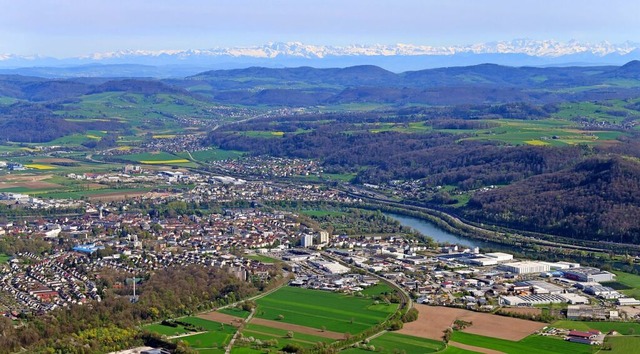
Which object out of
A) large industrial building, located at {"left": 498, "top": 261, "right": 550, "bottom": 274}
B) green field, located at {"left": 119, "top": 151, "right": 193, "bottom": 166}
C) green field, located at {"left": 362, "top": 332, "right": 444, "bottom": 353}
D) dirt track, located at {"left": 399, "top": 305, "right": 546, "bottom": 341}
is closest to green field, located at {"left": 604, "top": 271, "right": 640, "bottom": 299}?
large industrial building, located at {"left": 498, "top": 261, "right": 550, "bottom": 274}

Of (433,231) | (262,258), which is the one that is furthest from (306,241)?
(433,231)

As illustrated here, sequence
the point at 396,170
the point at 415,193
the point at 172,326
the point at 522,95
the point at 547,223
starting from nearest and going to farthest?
the point at 172,326 < the point at 547,223 < the point at 415,193 < the point at 396,170 < the point at 522,95

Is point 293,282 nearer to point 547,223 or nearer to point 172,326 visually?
point 172,326

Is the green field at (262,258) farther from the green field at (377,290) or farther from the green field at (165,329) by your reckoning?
the green field at (165,329)

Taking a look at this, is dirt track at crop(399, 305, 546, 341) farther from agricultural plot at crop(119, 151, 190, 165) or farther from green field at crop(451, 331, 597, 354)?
agricultural plot at crop(119, 151, 190, 165)

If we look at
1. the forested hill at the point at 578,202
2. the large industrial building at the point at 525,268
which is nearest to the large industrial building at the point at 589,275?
the large industrial building at the point at 525,268

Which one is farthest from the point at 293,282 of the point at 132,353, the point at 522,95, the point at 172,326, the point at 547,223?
the point at 522,95

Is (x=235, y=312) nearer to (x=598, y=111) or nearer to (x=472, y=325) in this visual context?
(x=472, y=325)
